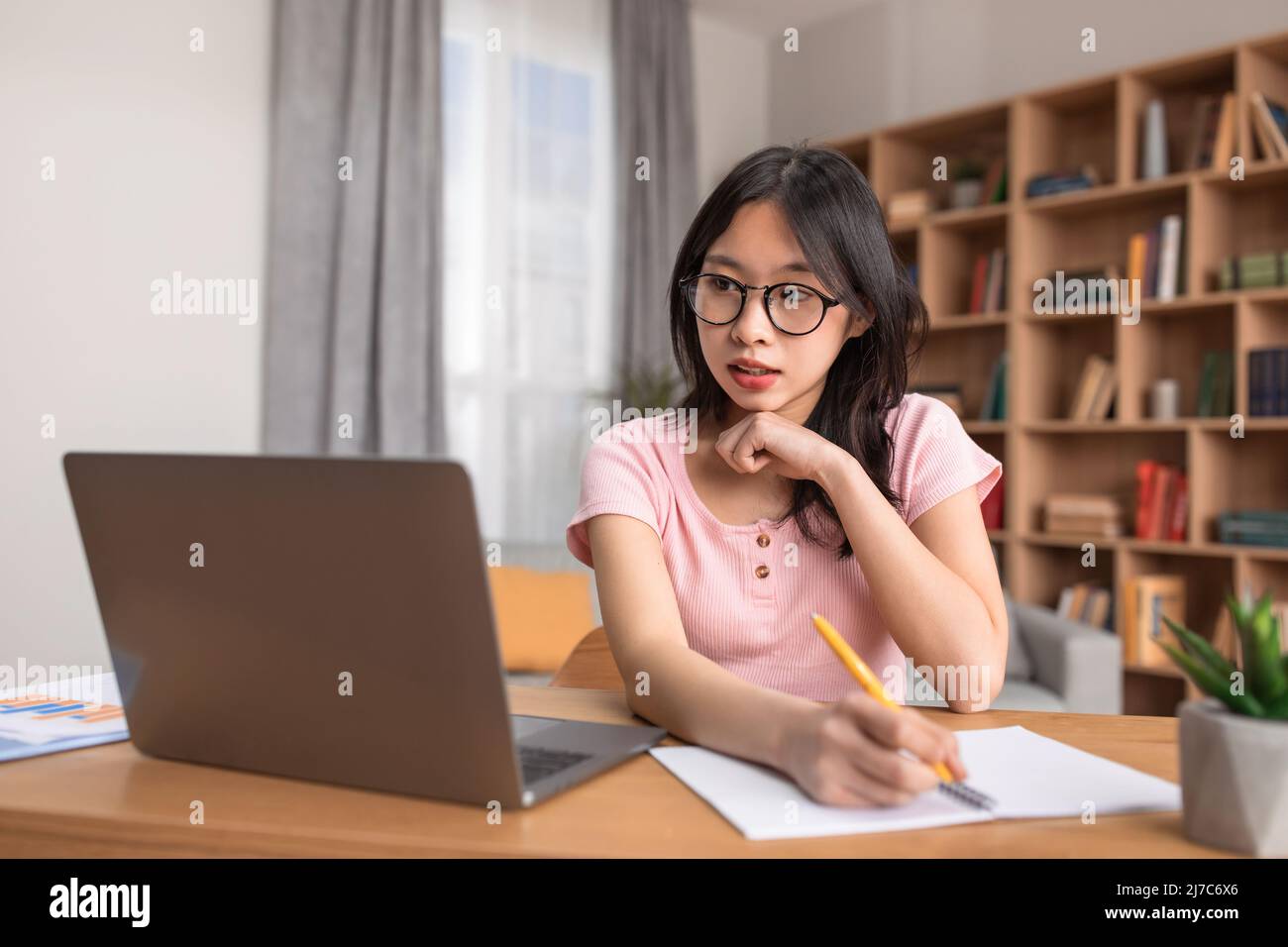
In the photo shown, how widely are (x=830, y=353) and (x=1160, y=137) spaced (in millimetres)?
2868

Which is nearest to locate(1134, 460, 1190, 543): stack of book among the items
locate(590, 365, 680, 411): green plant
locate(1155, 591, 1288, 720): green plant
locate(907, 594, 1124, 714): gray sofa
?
locate(907, 594, 1124, 714): gray sofa

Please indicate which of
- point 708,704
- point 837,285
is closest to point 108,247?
point 837,285

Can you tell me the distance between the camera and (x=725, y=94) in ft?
16.1

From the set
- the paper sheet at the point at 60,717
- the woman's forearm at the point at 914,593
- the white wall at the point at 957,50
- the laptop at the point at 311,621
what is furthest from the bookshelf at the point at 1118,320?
the laptop at the point at 311,621

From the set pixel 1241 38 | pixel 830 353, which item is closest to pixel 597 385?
pixel 1241 38

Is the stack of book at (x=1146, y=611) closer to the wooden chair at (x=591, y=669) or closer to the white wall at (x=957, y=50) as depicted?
the white wall at (x=957, y=50)

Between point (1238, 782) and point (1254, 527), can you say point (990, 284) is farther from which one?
point (1238, 782)

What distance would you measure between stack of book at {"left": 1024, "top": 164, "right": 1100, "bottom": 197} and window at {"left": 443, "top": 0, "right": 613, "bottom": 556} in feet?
5.13

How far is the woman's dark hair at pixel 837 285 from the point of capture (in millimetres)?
1169

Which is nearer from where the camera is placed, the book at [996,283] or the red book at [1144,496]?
the red book at [1144,496]

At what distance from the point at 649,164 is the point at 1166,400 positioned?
209cm

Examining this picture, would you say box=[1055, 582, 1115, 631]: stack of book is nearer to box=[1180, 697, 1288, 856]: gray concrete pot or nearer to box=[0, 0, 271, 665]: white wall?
box=[0, 0, 271, 665]: white wall

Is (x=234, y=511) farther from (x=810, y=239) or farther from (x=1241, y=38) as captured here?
(x=1241, y=38)

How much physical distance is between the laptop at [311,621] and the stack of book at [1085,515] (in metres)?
3.23
